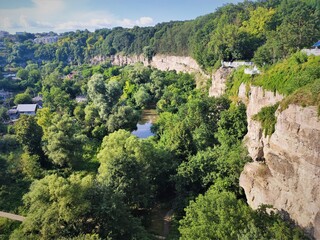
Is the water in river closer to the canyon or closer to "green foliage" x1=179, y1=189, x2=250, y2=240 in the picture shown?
the canyon

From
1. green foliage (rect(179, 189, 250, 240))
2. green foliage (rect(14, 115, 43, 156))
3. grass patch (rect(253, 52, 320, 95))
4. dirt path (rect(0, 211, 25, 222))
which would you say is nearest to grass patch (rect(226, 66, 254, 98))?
grass patch (rect(253, 52, 320, 95))

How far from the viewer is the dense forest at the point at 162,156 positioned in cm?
1794

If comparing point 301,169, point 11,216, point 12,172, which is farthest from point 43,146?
point 301,169

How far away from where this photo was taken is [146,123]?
172ft

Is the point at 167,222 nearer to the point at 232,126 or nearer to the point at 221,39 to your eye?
the point at 232,126

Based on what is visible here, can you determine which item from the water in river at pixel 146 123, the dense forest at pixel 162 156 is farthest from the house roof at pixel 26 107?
the water in river at pixel 146 123

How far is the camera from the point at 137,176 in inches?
936

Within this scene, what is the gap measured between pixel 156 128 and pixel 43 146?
15.1m

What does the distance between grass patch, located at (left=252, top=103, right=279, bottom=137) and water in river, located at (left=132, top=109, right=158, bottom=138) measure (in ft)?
82.0

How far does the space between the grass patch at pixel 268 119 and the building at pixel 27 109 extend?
47.4 metres

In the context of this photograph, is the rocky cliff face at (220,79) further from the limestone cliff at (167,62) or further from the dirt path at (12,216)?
the dirt path at (12,216)

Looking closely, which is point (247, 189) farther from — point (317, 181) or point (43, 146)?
point (43, 146)

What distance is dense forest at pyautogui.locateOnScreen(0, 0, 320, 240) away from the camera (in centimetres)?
1794

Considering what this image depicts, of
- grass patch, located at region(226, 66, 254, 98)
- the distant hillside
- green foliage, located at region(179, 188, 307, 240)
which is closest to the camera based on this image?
green foliage, located at region(179, 188, 307, 240)
